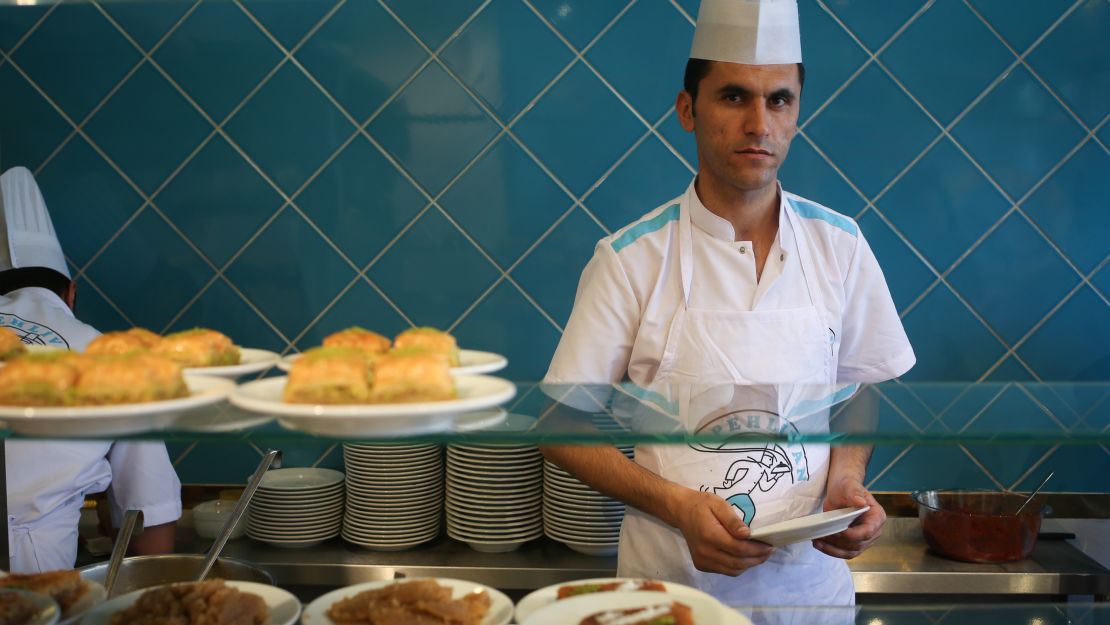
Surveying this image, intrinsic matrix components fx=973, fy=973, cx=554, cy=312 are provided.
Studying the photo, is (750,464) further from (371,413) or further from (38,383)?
(38,383)

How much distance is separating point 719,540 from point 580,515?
3.76ft

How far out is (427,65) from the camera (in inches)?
126

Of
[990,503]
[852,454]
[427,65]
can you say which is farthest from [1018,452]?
[427,65]

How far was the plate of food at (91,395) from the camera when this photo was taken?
1.05m

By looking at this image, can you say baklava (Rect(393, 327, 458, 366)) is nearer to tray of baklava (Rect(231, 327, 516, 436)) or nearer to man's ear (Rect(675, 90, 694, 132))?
tray of baklava (Rect(231, 327, 516, 436))

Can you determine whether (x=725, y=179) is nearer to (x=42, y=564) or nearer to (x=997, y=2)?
(x=997, y=2)

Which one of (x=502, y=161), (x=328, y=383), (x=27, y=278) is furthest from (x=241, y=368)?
(x=502, y=161)

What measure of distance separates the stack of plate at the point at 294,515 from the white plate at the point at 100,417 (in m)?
1.83

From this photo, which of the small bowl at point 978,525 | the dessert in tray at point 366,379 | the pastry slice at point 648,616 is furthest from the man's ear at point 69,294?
the small bowl at point 978,525

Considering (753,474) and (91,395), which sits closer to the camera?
(91,395)

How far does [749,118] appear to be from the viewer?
2027 millimetres

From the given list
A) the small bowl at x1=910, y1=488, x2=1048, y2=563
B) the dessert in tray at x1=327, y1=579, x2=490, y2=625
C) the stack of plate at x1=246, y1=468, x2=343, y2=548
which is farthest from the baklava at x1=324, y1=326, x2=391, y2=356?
the small bowl at x1=910, y1=488, x2=1048, y2=563

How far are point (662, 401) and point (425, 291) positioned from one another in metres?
2.05

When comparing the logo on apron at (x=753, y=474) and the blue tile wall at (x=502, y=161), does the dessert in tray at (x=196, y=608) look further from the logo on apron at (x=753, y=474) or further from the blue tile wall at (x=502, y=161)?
the blue tile wall at (x=502, y=161)
